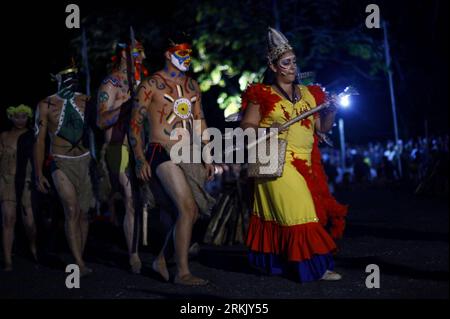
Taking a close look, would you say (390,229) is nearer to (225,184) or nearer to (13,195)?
(225,184)

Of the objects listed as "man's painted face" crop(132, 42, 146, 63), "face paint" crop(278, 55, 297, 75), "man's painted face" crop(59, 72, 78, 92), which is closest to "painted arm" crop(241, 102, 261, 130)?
"face paint" crop(278, 55, 297, 75)

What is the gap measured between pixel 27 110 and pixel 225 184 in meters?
2.71

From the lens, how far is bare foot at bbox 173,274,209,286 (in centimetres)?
586

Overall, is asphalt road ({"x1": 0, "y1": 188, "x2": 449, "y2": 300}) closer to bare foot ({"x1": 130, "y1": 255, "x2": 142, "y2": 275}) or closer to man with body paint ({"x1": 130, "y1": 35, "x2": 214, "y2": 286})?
bare foot ({"x1": 130, "y1": 255, "x2": 142, "y2": 275})

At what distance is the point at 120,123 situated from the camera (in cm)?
718

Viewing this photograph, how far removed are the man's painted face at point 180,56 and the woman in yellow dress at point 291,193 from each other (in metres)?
0.64

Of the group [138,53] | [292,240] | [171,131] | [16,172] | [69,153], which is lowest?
[292,240]

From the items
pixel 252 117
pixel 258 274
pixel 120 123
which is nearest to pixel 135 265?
pixel 258 274

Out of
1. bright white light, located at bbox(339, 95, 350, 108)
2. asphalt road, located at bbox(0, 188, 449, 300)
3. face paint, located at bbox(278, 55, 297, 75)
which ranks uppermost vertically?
face paint, located at bbox(278, 55, 297, 75)

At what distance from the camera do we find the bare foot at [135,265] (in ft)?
22.5

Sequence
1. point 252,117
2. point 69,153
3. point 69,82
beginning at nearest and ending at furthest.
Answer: point 252,117 → point 69,153 → point 69,82

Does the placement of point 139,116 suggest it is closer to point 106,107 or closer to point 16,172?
point 106,107

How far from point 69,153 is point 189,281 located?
83.3 inches

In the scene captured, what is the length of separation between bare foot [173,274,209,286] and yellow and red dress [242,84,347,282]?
623 mm
